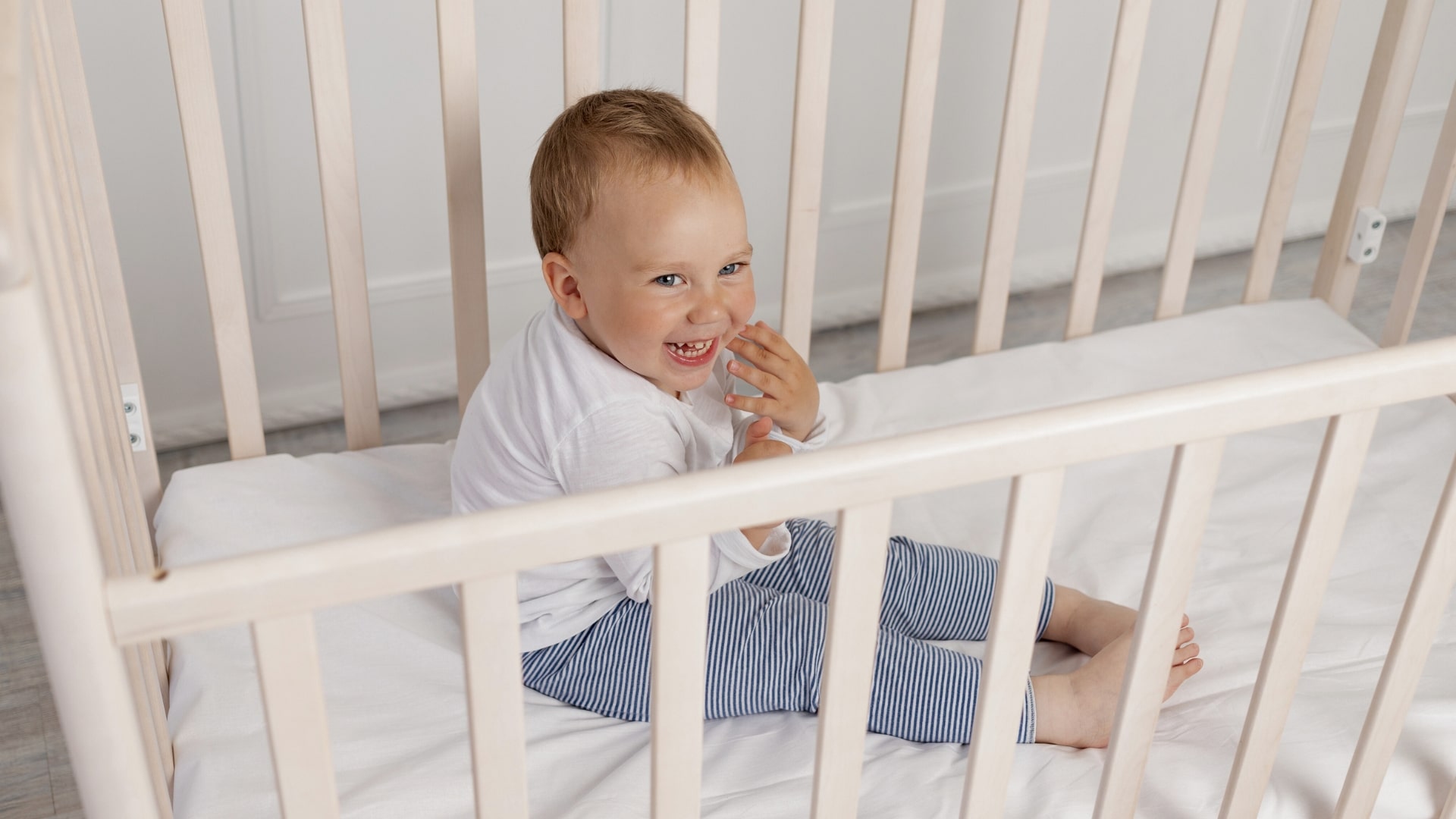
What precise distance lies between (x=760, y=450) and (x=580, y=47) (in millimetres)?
435

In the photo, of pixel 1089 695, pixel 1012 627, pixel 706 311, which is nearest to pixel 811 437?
pixel 706 311

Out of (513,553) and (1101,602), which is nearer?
(513,553)

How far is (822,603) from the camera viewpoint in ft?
3.30

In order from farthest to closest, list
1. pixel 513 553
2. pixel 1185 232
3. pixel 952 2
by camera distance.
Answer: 1. pixel 952 2
2. pixel 1185 232
3. pixel 513 553

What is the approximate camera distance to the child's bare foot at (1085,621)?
1015mm

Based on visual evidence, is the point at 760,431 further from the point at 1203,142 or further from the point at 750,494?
the point at 1203,142

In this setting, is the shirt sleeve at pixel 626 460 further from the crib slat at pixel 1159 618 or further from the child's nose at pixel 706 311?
the crib slat at pixel 1159 618

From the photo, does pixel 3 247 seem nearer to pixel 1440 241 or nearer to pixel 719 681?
pixel 719 681

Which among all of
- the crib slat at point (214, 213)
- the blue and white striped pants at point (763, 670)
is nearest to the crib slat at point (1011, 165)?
the blue and white striped pants at point (763, 670)

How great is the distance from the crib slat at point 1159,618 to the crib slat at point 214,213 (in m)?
0.78

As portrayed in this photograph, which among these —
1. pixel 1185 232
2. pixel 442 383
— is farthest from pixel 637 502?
pixel 442 383

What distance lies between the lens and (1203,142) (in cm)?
131

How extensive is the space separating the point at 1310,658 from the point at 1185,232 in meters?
0.52

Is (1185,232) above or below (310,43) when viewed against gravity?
below
